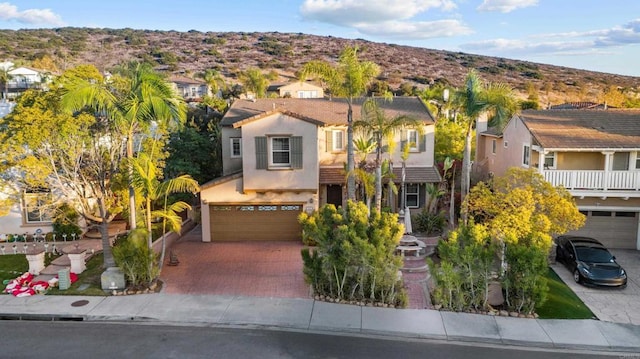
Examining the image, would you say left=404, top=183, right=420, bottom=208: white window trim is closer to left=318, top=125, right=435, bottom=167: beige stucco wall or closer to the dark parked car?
left=318, top=125, right=435, bottom=167: beige stucco wall

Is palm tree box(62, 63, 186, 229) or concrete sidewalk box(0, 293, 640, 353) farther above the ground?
palm tree box(62, 63, 186, 229)

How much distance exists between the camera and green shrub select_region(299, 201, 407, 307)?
14.3 metres

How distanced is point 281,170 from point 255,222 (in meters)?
3.05

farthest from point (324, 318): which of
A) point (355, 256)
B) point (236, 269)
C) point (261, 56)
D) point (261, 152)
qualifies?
point (261, 56)

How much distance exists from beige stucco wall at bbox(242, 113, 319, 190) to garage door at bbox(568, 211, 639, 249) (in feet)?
42.5

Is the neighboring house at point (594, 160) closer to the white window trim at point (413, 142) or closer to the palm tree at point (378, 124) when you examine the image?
the white window trim at point (413, 142)

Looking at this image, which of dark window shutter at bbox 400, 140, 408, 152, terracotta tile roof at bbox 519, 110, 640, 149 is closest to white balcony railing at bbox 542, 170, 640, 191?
terracotta tile roof at bbox 519, 110, 640, 149

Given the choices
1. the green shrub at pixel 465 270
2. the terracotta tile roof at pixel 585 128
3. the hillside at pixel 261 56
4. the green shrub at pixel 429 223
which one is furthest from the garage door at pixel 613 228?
the hillside at pixel 261 56

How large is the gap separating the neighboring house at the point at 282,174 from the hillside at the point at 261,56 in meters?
71.8

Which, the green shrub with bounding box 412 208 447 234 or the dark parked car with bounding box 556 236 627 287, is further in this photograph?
the green shrub with bounding box 412 208 447 234

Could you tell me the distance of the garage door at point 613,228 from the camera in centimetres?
2139

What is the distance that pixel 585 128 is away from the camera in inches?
873

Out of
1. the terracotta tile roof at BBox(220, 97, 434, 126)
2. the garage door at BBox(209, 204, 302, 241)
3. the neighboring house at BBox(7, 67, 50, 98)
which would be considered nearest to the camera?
the garage door at BBox(209, 204, 302, 241)

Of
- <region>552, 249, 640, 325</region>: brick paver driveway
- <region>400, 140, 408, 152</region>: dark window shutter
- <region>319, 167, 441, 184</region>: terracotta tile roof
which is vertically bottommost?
<region>552, 249, 640, 325</region>: brick paver driveway
